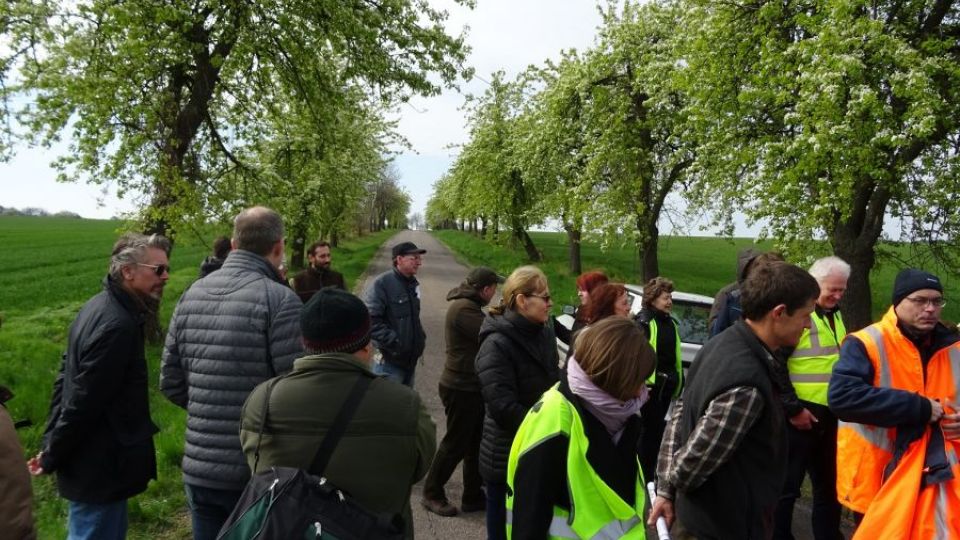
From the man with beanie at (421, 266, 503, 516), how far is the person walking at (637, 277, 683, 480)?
1430 millimetres

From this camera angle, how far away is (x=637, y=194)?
1734cm

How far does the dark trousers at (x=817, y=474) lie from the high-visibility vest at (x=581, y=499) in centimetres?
233

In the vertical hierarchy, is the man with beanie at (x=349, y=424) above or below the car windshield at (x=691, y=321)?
above

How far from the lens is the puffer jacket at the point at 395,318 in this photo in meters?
5.55

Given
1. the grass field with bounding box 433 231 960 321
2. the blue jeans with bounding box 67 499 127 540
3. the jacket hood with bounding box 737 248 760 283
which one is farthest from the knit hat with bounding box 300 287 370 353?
the grass field with bounding box 433 231 960 321

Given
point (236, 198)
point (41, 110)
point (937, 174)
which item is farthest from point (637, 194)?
point (41, 110)

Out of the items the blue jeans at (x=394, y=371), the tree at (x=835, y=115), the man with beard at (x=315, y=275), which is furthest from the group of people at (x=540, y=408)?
the tree at (x=835, y=115)

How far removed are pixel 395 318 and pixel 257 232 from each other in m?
2.52

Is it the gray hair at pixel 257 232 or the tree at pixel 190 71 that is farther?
the tree at pixel 190 71

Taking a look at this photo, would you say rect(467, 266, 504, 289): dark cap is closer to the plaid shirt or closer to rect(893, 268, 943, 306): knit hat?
the plaid shirt

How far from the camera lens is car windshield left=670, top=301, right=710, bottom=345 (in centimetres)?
742

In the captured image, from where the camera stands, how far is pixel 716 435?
2502 mm

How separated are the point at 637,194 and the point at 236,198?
10755 mm

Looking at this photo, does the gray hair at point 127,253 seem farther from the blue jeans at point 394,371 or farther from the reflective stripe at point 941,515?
the reflective stripe at point 941,515
